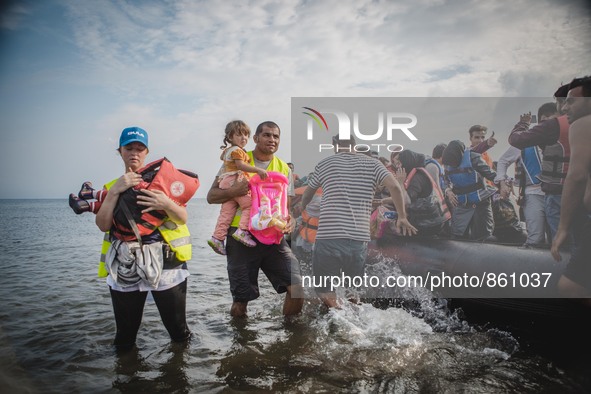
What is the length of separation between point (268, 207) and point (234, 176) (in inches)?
22.4

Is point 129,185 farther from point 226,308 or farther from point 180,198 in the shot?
point 226,308

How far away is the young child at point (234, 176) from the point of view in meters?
3.66

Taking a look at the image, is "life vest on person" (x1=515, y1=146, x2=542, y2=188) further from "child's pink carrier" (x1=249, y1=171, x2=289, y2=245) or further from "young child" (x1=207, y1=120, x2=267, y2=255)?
"young child" (x1=207, y1=120, x2=267, y2=255)

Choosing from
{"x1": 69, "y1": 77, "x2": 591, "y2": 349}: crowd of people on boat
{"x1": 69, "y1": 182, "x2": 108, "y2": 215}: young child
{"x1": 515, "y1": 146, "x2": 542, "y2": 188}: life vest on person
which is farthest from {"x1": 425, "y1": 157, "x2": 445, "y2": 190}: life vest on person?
{"x1": 69, "y1": 182, "x2": 108, "y2": 215}: young child

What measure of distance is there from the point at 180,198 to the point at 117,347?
1.47m

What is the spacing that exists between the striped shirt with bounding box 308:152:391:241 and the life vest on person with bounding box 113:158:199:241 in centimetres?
177

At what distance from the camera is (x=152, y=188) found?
2717mm

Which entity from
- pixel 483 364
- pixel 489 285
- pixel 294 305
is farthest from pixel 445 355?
pixel 294 305

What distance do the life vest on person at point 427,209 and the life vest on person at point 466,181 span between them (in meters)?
0.37

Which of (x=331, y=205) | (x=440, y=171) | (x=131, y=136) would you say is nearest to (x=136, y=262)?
(x=131, y=136)

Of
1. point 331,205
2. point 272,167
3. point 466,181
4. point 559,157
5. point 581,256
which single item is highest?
point 559,157

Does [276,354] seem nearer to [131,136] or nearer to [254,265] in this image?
[254,265]

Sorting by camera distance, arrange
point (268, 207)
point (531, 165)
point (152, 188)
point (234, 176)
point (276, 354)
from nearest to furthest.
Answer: point (152, 188) < point (276, 354) < point (268, 207) < point (234, 176) < point (531, 165)

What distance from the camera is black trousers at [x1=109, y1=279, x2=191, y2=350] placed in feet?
8.97
